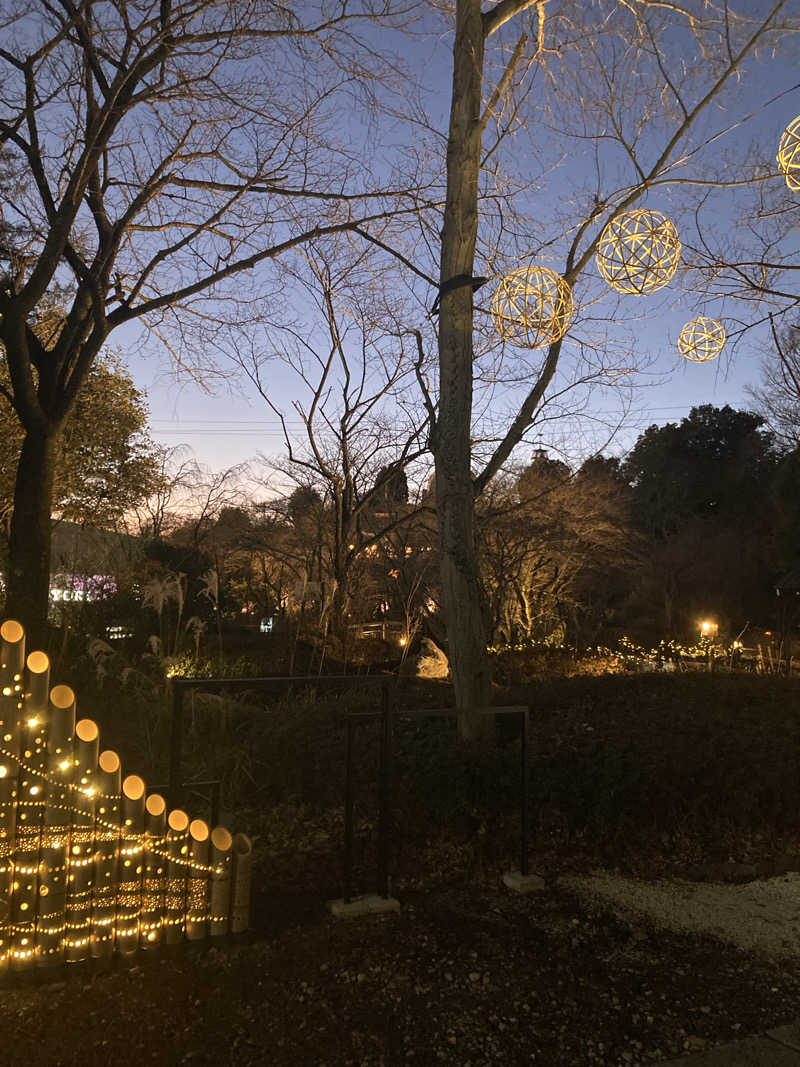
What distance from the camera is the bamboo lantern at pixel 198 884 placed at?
2.88 metres

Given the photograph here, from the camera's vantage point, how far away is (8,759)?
8.52ft

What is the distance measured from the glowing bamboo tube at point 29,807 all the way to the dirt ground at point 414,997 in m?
0.24

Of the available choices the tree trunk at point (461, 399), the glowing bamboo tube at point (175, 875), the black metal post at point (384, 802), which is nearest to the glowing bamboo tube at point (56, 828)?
the glowing bamboo tube at point (175, 875)

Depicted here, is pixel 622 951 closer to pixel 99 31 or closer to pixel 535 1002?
pixel 535 1002

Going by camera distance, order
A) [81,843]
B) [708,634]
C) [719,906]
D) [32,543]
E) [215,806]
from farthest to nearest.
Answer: [708,634] → [32,543] → [719,906] → [215,806] → [81,843]

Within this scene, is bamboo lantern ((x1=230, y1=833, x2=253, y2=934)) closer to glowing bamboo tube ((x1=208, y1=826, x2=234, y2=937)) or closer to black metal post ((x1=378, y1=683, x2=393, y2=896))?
glowing bamboo tube ((x1=208, y1=826, x2=234, y2=937))

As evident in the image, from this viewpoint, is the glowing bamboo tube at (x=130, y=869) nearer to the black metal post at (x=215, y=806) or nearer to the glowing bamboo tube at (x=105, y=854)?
the glowing bamboo tube at (x=105, y=854)

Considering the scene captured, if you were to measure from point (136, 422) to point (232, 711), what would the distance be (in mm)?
9476

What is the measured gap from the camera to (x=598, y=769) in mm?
4973

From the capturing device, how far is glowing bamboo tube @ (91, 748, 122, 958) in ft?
8.96

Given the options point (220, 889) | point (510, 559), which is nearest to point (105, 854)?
point (220, 889)

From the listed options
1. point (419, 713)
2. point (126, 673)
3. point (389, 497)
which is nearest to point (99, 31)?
point (126, 673)

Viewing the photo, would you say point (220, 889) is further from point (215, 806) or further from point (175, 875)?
point (215, 806)

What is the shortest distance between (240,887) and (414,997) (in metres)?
0.77
